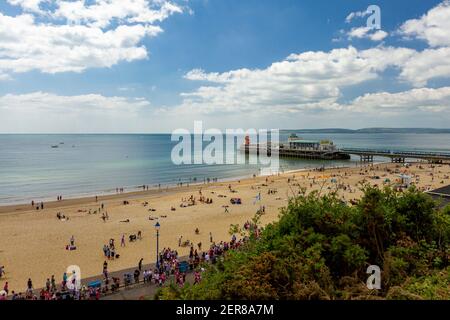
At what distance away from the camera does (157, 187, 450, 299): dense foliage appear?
7.53m

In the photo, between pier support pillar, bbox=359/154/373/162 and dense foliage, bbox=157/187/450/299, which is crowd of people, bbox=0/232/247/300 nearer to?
dense foliage, bbox=157/187/450/299

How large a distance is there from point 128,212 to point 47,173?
37779mm

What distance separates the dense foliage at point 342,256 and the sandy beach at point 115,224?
1.79m

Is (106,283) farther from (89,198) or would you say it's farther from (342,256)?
(89,198)

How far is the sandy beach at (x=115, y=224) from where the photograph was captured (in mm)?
19922

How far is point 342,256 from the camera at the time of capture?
9219mm

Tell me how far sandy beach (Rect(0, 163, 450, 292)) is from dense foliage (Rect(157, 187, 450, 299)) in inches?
70.4

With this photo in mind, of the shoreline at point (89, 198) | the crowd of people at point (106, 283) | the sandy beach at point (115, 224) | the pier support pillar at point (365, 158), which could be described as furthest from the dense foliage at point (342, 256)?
the pier support pillar at point (365, 158)

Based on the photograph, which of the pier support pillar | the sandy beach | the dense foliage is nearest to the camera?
the dense foliage

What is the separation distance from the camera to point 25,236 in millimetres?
25562

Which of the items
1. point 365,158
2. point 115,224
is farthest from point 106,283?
point 365,158

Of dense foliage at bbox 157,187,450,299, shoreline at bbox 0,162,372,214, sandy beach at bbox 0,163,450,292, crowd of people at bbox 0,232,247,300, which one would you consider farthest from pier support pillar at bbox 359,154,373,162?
dense foliage at bbox 157,187,450,299
